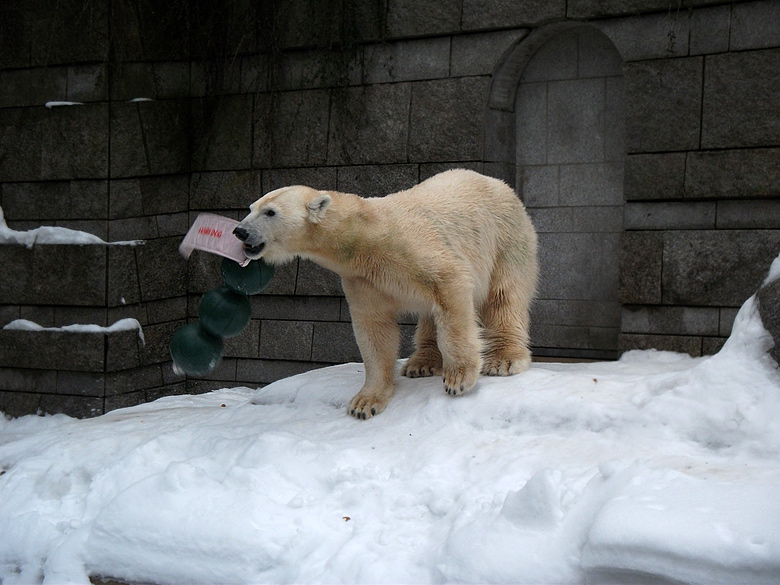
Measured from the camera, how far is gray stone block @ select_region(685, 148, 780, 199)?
5.09 metres

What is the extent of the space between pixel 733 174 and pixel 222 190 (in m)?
3.71

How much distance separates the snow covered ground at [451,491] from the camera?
7.63 feet

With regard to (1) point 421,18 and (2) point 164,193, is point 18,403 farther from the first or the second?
(1) point 421,18

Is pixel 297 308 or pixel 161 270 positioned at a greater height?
pixel 161 270

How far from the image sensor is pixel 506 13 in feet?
18.7

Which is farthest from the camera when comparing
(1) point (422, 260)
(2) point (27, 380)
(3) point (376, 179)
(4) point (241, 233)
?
(2) point (27, 380)

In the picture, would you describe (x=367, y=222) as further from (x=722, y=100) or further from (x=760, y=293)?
(x=722, y=100)

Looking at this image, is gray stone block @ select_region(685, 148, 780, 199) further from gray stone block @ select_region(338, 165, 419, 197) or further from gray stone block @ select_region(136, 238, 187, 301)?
gray stone block @ select_region(136, 238, 187, 301)

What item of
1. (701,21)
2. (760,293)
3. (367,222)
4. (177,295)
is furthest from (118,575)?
(701,21)

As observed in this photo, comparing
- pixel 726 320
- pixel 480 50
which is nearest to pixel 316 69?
pixel 480 50

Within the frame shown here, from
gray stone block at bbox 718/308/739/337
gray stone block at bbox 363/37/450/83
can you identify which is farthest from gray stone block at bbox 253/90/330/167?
gray stone block at bbox 718/308/739/337

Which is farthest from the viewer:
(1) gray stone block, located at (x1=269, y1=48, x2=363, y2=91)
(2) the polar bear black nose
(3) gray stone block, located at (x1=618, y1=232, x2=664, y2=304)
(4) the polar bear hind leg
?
(1) gray stone block, located at (x1=269, y1=48, x2=363, y2=91)

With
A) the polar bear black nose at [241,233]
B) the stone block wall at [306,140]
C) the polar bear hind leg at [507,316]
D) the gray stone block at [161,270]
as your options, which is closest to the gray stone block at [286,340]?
the stone block wall at [306,140]

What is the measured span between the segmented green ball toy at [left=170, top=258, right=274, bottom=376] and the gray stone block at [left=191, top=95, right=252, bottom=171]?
312 centimetres
